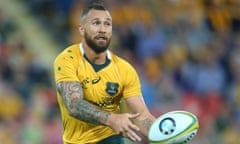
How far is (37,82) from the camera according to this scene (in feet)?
41.0

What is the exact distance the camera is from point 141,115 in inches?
292

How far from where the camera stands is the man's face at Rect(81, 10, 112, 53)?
23.6 ft

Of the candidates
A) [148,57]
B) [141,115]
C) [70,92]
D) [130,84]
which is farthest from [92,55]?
[148,57]

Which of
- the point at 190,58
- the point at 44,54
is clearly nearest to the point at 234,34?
the point at 190,58

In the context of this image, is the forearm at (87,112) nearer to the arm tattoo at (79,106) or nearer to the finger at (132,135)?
the arm tattoo at (79,106)

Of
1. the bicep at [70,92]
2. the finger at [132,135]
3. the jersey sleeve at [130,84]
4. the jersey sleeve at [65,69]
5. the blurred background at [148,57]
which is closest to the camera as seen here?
the finger at [132,135]

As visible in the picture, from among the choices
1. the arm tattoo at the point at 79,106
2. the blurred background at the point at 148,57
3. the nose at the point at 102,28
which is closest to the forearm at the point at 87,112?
the arm tattoo at the point at 79,106

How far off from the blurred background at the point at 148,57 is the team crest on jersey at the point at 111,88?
4223 millimetres

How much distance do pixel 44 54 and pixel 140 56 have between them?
5.45 ft

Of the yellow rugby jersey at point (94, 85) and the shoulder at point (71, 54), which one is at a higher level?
the shoulder at point (71, 54)

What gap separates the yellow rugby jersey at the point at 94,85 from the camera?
725 centimetres

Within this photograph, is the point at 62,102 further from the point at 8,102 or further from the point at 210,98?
the point at 210,98

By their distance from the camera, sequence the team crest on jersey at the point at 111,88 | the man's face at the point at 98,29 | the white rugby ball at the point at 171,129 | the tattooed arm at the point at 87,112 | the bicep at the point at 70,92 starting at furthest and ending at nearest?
the team crest on jersey at the point at 111,88
the man's face at the point at 98,29
the bicep at the point at 70,92
the white rugby ball at the point at 171,129
the tattooed arm at the point at 87,112

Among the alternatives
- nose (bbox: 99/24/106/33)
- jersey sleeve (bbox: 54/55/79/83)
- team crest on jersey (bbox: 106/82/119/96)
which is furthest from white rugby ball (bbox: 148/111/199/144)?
nose (bbox: 99/24/106/33)
